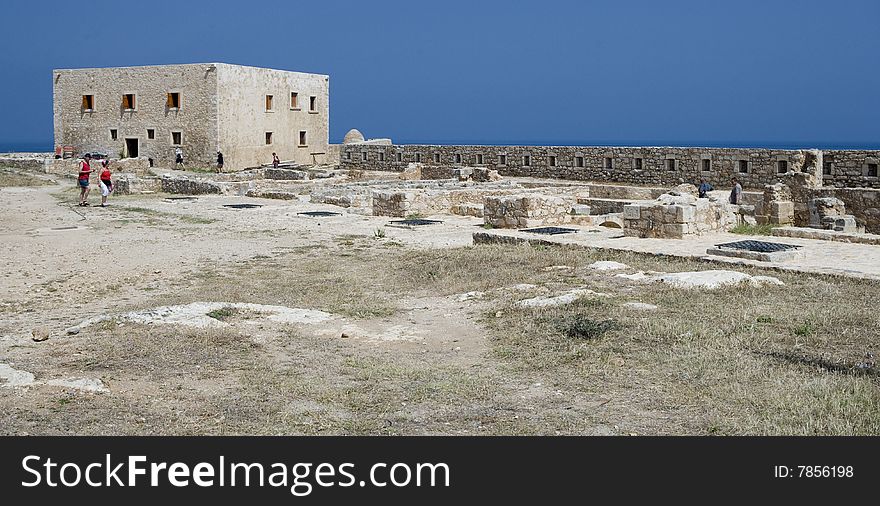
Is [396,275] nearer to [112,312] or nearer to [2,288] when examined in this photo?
[112,312]

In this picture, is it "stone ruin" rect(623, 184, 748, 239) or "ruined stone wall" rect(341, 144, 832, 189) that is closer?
"stone ruin" rect(623, 184, 748, 239)

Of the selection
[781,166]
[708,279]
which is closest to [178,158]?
[781,166]

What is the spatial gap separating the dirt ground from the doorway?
30290mm

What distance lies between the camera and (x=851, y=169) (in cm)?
2534

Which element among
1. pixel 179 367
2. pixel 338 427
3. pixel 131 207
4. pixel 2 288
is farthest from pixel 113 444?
pixel 131 207

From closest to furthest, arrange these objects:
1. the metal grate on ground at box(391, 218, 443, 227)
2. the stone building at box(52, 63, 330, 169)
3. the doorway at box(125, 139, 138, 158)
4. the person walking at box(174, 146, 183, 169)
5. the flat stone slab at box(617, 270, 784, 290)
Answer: the flat stone slab at box(617, 270, 784, 290)
the metal grate on ground at box(391, 218, 443, 227)
the stone building at box(52, 63, 330, 169)
the person walking at box(174, 146, 183, 169)
the doorway at box(125, 139, 138, 158)

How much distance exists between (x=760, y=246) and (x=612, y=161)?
19.2 meters

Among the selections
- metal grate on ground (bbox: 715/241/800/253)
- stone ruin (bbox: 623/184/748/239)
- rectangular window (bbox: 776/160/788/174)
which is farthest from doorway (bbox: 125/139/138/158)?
metal grate on ground (bbox: 715/241/800/253)

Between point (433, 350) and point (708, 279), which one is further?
point (708, 279)

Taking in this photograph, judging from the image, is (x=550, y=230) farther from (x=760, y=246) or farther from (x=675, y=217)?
(x=760, y=246)

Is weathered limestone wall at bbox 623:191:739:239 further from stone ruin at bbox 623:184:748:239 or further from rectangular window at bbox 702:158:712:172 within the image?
rectangular window at bbox 702:158:712:172

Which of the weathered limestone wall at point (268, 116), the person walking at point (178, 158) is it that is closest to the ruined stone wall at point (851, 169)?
the weathered limestone wall at point (268, 116)

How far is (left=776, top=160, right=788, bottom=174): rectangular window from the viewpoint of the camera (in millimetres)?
27022

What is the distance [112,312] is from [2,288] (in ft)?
8.08
